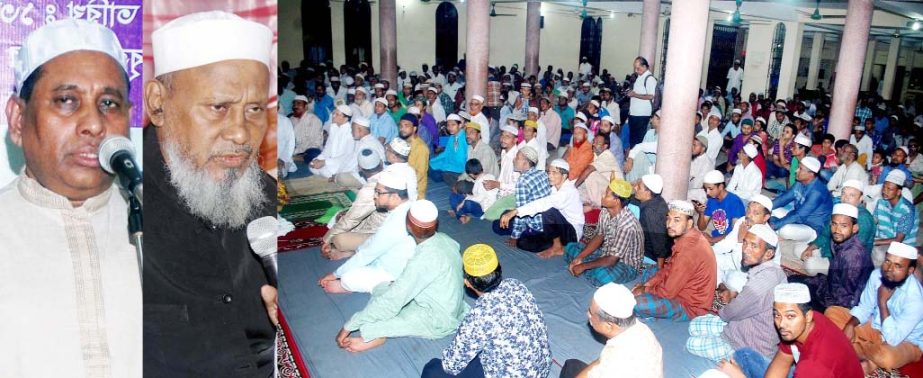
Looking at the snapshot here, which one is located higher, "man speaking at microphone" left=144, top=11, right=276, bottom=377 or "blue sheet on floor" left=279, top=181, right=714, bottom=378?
"man speaking at microphone" left=144, top=11, right=276, bottom=377

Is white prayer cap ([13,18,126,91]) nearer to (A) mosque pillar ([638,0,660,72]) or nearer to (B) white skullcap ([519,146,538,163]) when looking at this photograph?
(B) white skullcap ([519,146,538,163])

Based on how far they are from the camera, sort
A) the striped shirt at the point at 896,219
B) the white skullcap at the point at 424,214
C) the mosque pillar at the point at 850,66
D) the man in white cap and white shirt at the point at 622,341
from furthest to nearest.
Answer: the mosque pillar at the point at 850,66 → the striped shirt at the point at 896,219 → the white skullcap at the point at 424,214 → the man in white cap and white shirt at the point at 622,341

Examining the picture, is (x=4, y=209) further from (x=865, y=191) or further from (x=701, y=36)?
(x=865, y=191)

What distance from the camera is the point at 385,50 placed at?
12219 mm

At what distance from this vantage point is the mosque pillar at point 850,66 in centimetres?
812

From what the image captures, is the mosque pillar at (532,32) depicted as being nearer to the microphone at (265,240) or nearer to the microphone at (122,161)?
the microphone at (265,240)

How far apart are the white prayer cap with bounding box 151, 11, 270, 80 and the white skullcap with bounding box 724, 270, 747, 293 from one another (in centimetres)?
326

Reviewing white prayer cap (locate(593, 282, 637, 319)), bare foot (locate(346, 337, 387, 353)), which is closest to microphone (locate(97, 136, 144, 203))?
white prayer cap (locate(593, 282, 637, 319))

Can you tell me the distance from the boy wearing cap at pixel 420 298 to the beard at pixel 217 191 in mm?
1294

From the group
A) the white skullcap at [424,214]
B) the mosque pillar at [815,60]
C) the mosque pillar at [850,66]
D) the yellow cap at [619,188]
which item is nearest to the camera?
the white skullcap at [424,214]

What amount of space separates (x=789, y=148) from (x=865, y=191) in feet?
5.88

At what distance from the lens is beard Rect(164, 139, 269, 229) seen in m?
1.81

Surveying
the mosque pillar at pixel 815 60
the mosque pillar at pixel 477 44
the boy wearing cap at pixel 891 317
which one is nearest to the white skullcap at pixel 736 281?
the boy wearing cap at pixel 891 317

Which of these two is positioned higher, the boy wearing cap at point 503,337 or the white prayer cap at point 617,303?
the white prayer cap at point 617,303
